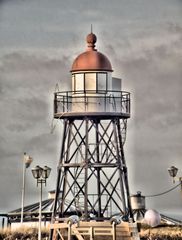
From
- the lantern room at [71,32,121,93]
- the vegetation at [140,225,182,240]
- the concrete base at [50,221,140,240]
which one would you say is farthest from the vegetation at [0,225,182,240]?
the lantern room at [71,32,121,93]

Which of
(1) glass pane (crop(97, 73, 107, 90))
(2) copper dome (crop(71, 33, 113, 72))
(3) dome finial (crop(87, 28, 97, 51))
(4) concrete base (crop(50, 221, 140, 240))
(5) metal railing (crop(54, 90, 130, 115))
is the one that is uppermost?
(3) dome finial (crop(87, 28, 97, 51))

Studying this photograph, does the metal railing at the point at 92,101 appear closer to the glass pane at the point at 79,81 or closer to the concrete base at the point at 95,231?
the glass pane at the point at 79,81

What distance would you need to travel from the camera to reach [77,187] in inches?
Answer: 2539

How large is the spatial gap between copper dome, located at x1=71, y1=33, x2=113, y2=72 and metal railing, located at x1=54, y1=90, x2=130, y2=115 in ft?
4.11

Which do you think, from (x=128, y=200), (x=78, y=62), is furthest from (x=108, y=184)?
(x=78, y=62)

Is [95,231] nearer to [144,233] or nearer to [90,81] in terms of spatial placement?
[90,81]

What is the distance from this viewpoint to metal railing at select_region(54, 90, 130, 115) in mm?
64500

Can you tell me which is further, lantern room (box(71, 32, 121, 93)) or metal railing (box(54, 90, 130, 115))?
lantern room (box(71, 32, 121, 93))

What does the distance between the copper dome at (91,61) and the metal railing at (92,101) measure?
1253 millimetres

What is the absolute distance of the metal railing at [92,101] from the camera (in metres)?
64.5

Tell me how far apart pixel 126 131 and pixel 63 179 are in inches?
160

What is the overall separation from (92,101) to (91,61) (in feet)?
7.06

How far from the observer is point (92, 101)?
6481 cm

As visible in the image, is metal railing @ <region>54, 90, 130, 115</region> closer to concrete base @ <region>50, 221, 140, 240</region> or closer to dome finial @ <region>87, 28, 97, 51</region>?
dome finial @ <region>87, 28, 97, 51</region>
